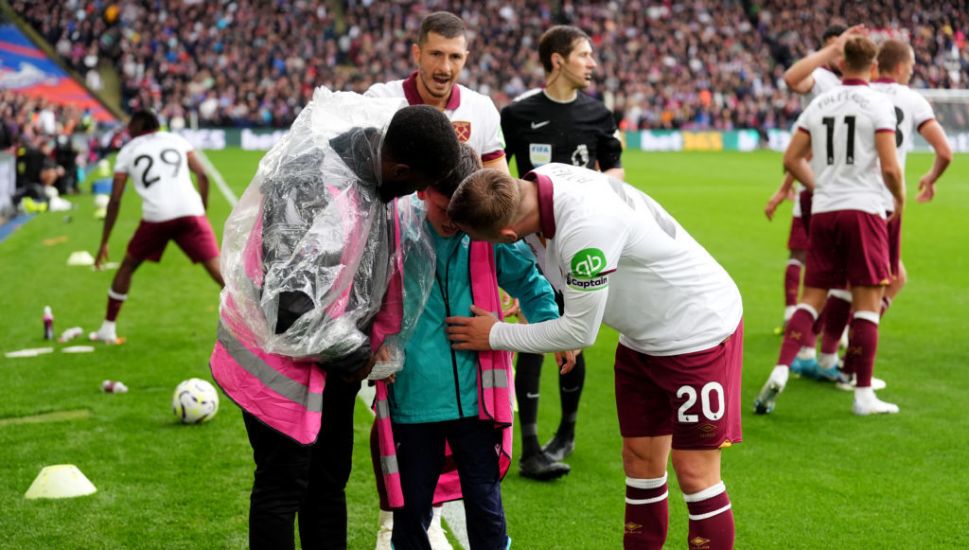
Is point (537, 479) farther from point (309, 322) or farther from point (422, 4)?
point (422, 4)

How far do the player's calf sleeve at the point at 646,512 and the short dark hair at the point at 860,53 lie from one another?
3453 mm

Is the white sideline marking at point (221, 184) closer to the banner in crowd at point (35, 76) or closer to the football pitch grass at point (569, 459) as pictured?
the football pitch grass at point (569, 459)

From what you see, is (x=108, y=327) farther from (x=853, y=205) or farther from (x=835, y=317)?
(x=853, y=205)

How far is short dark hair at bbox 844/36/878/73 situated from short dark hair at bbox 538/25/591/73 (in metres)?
1.65

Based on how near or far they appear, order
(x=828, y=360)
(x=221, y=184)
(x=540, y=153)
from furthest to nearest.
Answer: (x=221, y=184) → (x=828, y=360) → (x=540, y=153)

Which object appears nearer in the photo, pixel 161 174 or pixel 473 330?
pixel 473 330

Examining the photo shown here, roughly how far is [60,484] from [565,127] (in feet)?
10.7

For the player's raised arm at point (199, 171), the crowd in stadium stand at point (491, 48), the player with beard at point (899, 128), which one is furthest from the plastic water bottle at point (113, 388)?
the crowd in stadium stand at point (491, 48)

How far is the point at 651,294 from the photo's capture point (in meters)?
3.60

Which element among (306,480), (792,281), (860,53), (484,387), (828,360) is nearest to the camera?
(306,480)

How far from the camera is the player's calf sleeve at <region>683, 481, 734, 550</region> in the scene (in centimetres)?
375

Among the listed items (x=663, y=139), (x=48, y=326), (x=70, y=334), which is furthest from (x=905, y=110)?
(x=663, y=139)

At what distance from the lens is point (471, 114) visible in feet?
16.4

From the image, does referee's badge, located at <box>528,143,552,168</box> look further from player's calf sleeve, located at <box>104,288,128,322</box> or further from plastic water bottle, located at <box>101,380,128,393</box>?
player's calf sleeve, located at <box>104,288,128,322</box>
